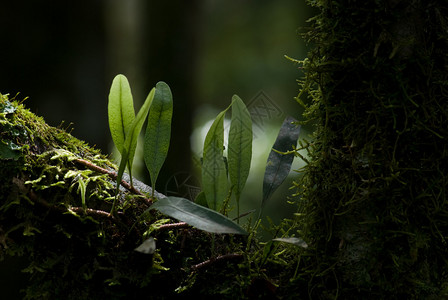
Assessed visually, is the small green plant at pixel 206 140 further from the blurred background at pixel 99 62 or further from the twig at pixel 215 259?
the blurred background at pixel 99 62

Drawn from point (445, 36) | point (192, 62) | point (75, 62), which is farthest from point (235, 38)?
point (445, 36)

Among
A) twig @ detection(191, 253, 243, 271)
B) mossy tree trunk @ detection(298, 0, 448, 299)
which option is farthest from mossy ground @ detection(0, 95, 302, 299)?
mossy tree trunk @ detection(298, 0, 448, 299)

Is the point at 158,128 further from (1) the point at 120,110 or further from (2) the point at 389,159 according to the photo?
(2) the point at 389,159

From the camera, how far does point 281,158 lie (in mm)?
892

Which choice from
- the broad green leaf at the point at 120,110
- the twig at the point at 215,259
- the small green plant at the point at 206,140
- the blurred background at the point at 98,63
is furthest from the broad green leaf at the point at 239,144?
the blurred background at the point at 98,63

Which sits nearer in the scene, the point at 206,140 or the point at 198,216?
the point at 198,216

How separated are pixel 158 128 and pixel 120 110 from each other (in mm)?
86

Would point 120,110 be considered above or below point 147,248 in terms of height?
above

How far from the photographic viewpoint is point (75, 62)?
2.17m

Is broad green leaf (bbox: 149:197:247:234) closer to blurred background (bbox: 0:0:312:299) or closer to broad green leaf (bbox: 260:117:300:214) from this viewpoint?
broad green leaf (bbox: 260:117:300:214)

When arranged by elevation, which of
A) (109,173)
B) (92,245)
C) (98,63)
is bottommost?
(92,245)

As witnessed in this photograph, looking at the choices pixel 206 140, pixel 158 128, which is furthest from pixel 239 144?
pixel 158 128

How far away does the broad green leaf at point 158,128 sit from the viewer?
0.81m

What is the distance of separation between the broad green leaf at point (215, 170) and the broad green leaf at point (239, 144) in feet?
0.08
